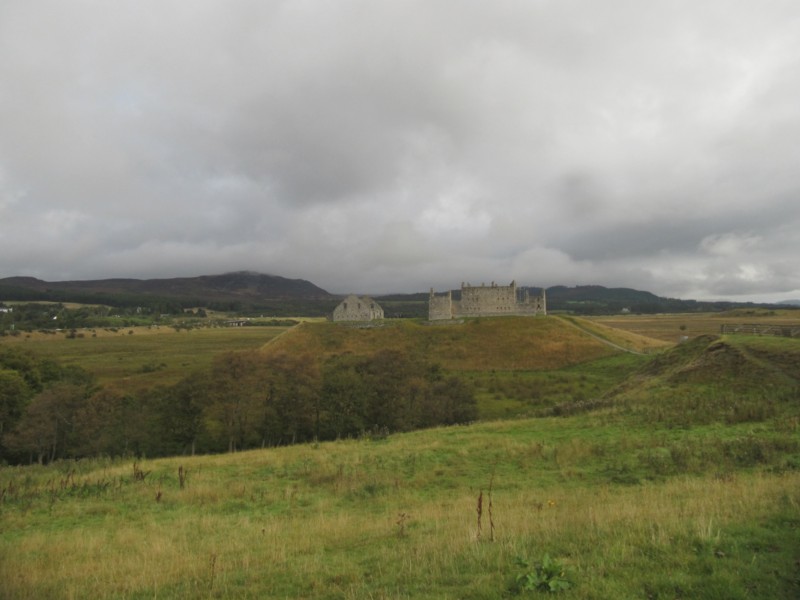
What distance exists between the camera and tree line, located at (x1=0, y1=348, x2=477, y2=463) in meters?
35.0

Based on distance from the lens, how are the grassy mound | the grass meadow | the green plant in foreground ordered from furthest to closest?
the grassy mound, the grass meadow, the green plant in foreground

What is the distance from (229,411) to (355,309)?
230 feet

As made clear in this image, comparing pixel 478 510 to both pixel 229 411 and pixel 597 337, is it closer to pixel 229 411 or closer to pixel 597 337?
pixel 229 411

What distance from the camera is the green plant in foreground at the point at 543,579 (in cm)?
577

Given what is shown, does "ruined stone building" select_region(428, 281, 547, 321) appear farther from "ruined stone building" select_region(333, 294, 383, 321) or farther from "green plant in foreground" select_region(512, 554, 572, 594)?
"green plant in foreground" select_region(512, 554, 572, 594)

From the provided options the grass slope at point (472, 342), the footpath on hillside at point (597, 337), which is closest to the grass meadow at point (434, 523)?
the grass slope at point (472, 342)

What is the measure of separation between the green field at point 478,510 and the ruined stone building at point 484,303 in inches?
2751

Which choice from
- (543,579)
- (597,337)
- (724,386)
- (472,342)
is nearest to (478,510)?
(543,579)

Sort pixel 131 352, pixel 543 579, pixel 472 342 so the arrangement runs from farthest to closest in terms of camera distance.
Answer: pixel 131 352, pixel 472 342, pixel 543 579

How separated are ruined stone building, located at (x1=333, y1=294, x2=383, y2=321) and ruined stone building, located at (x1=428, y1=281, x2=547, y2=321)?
1390 centimetres

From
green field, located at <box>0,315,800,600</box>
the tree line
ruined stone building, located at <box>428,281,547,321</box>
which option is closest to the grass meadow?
green field, located at <box>0,315,800,600</box>

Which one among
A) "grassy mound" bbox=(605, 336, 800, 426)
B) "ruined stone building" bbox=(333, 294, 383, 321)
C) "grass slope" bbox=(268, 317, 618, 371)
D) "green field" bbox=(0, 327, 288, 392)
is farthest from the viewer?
"ruined stone building" bbox=(333, 294, 383, 321)

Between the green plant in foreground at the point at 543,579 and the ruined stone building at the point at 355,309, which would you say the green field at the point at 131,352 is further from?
the green plant in foreground at the point at 543,579

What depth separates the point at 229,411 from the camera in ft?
122
